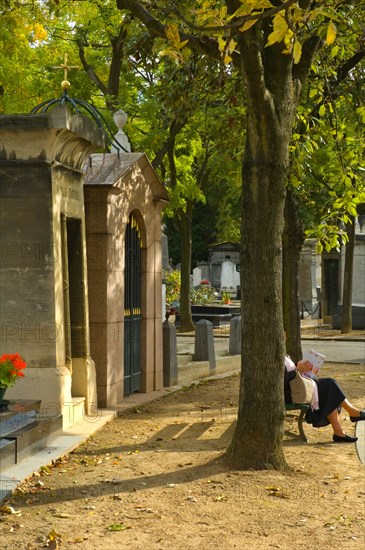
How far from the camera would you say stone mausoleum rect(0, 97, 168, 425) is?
32.0 feet

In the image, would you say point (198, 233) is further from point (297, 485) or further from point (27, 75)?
point (297, 485)

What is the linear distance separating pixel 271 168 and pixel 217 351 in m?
12.1

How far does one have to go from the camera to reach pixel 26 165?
974 centimetres

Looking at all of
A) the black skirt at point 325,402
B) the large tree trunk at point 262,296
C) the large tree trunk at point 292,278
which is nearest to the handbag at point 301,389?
the black skirt at point 325,402

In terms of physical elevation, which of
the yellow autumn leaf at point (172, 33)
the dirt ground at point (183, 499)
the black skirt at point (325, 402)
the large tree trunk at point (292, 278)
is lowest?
the dirt ground at point (183, 499)

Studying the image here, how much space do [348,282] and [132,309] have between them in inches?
592

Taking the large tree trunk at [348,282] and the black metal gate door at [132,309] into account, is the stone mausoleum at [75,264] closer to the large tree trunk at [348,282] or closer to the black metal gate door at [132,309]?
the black metal gate door at [132,309]

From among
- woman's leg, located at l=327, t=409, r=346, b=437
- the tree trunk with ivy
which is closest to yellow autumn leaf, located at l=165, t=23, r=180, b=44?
woman's leg, located at l=327, t=409, r=346, b=437

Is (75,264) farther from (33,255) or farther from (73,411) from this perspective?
(73,411)

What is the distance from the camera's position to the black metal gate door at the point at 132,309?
12.9 m

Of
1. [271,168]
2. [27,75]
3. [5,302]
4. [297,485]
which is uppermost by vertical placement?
[27,75]

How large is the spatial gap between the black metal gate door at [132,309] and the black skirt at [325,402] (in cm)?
359

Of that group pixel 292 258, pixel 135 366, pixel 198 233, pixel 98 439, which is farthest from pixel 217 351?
pixel 198 233

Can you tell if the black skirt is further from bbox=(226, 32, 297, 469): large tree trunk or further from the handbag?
bbox=(226, 32, 297, 469): large tree trunk
